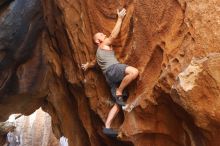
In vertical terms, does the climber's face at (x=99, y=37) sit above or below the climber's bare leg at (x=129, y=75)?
above

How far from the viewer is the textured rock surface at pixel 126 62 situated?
3.94 meters

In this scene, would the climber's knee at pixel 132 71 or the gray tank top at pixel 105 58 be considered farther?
the gray tank top at pixel 105 58

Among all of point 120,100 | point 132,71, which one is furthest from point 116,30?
point 120,100

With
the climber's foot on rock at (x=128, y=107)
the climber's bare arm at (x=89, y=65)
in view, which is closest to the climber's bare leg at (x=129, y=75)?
the climber's foot on rock at (x=128, y=107)

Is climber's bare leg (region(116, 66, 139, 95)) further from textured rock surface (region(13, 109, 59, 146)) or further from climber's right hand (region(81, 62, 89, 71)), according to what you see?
textured rock surface (region(13, 109, 59, 146))

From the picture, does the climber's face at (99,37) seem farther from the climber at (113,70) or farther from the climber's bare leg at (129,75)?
the climber's bare leg at (129,75)

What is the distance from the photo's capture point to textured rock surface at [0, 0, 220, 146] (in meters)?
3.94

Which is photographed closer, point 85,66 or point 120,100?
point 120,100

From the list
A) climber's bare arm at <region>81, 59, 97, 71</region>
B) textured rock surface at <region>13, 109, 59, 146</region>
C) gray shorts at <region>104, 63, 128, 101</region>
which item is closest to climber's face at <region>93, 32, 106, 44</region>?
climber's bare arm at <region>81, 59, 97, 71</region>

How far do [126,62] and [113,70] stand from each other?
237mm

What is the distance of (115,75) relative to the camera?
520 centimetres

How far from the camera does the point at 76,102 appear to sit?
24.0ft

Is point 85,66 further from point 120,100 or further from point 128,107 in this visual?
point 128,107

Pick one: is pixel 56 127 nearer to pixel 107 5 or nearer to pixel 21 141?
pixel 107 5
